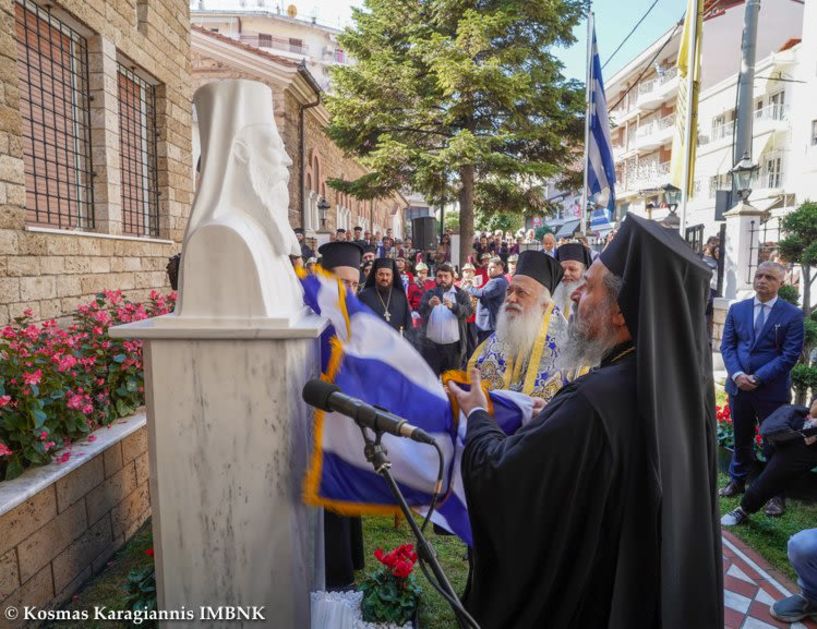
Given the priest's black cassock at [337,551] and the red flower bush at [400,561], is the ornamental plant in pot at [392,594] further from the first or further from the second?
the priest's black cassock at [337,551]

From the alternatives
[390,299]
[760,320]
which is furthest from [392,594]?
[390,299]

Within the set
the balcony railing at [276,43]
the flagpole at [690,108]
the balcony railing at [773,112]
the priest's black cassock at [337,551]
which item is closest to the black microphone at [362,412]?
the priest's black cassock at [337,551]

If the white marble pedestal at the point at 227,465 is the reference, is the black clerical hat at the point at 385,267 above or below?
above

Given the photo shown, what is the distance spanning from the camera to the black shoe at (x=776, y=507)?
4.60 metres

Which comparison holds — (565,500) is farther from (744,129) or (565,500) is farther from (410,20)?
(410,20)

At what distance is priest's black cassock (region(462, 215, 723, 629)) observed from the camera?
5.10 ft

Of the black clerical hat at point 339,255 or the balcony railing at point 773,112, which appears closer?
the black clerical hat at point 339,255

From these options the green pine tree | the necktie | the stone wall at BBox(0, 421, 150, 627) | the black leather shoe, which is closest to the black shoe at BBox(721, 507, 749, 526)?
the black leather shoe

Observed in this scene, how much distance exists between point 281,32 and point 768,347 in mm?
62142

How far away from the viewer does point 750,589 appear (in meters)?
3.59

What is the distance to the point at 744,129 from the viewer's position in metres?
11.7

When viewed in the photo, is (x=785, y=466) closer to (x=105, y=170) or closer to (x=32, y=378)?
(x=32, y=378)

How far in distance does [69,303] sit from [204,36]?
1295 centimetres

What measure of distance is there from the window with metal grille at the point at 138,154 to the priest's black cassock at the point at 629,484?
7436 millimetres
